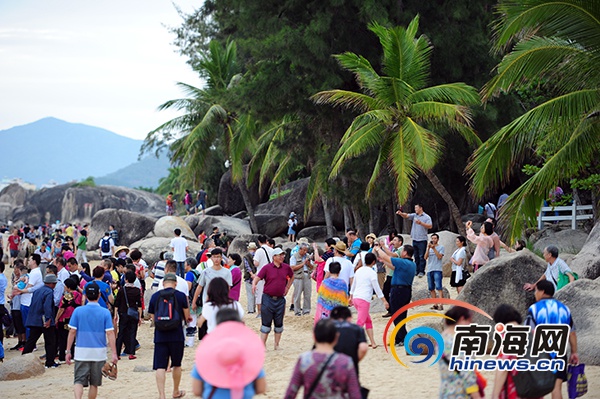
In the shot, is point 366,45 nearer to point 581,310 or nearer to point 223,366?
point 581,310

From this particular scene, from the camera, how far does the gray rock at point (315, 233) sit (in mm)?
33656

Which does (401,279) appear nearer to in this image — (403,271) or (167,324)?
(403,271)

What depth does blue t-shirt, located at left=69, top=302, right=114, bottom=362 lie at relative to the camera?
9.55 metres

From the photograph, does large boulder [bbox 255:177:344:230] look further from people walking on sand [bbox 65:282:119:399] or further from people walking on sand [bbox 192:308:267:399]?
people walking on sand [bbox 192:308:267:399]

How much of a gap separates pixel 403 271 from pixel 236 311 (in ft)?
22.3

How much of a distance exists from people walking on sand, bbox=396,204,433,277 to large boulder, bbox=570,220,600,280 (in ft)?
15.6

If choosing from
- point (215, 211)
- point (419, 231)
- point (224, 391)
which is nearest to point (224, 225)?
point (215, 211)

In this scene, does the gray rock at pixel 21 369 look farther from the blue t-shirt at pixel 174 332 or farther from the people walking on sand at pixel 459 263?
the people walking on sand at pixel 459 263

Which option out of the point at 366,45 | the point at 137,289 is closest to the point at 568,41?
the point at 137,289

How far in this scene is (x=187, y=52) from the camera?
45.3 meters

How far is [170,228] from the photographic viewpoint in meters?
34.6

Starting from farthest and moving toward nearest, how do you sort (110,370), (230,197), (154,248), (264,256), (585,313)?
1. (230,197)
2. (154,248)
3. (264,256)
4. (585,313)
5. (110,370)

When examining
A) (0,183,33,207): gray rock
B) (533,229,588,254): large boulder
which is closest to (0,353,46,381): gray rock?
(533,229,588,254): large boulder

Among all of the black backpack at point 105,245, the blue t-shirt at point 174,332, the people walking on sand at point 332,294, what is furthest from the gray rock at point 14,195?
the blue t-shirt at point 174,332
